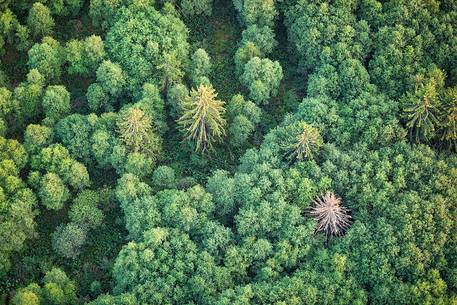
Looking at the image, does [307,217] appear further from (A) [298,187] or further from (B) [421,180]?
(B) [421,180]

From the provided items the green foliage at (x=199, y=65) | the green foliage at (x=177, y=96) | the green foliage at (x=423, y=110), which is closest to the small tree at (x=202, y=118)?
the green foliage at (x=177, y=96)

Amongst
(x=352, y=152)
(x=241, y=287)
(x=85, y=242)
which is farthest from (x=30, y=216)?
(x=352, y=152)

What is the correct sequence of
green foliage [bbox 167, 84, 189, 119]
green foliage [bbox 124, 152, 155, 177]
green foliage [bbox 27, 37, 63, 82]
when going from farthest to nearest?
1. green foliage [bbox 27, 37, 63, 82]
2. green foliage [bbox 167, 84, 189, 119]
3. green foliage [bbox 124, 152, 155, 177]

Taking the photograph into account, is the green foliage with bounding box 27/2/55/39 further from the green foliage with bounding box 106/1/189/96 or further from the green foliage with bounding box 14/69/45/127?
the green foliage with bounding box 106/1/189/96

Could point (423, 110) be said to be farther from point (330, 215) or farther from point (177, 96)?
point (177, 96)

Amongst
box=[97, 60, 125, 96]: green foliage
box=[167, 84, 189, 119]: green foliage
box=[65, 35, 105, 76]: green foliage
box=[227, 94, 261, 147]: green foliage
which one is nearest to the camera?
box=[97, 60, 125, 96]: green foliage

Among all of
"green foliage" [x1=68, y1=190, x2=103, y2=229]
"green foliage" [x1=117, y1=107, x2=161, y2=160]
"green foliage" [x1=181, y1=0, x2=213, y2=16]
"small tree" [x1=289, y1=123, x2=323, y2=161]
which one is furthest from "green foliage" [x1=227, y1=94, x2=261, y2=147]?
"green foliage" [x1=68, y1=190, x2=103, y2=229]

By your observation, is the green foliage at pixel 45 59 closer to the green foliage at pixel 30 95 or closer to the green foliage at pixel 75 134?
the green foliage at pixel 30 95

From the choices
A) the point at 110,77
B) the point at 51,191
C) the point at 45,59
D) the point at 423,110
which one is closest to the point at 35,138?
the point at 51,191
